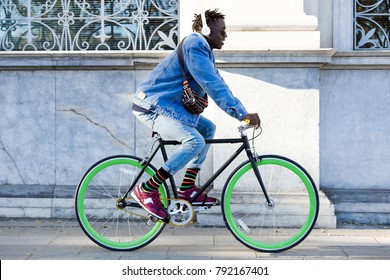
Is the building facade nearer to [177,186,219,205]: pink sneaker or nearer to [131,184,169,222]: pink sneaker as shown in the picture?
[177,186,219,205]: pink sneaker

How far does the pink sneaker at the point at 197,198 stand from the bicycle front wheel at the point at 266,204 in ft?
0.34

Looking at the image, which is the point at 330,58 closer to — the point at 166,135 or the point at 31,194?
the point at 166,135

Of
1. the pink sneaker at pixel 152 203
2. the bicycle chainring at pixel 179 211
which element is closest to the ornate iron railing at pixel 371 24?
the bicycle chainring at pixel 179 211

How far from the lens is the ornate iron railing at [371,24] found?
787 cm

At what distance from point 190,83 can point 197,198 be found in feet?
2.88

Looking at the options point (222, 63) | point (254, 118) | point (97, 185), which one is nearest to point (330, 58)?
point (222, 63)

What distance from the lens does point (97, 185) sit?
6.04m

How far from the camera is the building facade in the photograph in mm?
7461

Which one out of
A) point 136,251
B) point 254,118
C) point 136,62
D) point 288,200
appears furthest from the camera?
point 136,62

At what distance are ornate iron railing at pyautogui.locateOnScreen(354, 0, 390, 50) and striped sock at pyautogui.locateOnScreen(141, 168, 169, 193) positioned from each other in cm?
315

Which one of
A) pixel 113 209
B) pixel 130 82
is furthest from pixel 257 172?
pixel 130 82

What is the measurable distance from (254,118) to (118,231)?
148 cm

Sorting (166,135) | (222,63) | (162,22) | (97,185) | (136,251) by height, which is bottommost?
(136,251)

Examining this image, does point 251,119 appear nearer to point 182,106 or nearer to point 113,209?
point 182,106
